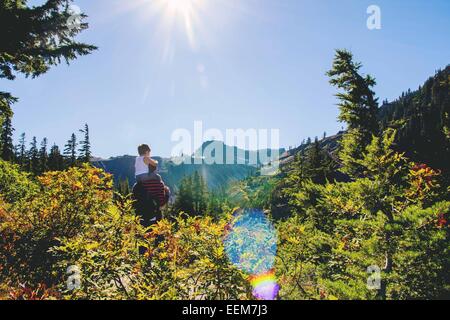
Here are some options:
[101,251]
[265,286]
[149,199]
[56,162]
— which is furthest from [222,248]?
[56,162]

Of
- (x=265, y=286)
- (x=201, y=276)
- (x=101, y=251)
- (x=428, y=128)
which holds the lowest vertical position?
(x=265, y=286)

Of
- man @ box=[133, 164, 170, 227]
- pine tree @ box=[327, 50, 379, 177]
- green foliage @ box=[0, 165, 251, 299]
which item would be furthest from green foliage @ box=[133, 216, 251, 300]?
pine tree @ box=[327, 50, 379, 177]

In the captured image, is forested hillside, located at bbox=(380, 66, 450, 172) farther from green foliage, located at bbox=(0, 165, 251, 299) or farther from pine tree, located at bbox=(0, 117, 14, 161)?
pine tree, located at bbox=(0, 117, 14, 161)

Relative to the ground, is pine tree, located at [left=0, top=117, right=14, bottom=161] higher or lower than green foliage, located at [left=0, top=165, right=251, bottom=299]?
higher

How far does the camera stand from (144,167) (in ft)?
25.7

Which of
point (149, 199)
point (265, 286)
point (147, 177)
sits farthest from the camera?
point (147, 177)

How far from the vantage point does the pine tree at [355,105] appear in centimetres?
2092

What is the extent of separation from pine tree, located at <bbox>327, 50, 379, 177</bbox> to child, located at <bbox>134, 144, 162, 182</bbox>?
15476mm

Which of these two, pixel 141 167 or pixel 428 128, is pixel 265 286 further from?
pixel 428 128

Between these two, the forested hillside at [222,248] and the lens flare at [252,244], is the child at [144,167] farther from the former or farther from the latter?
the lens flare at [252,244]

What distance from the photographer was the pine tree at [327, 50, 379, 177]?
20.9 metres

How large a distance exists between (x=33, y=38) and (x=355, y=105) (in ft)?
58.0
